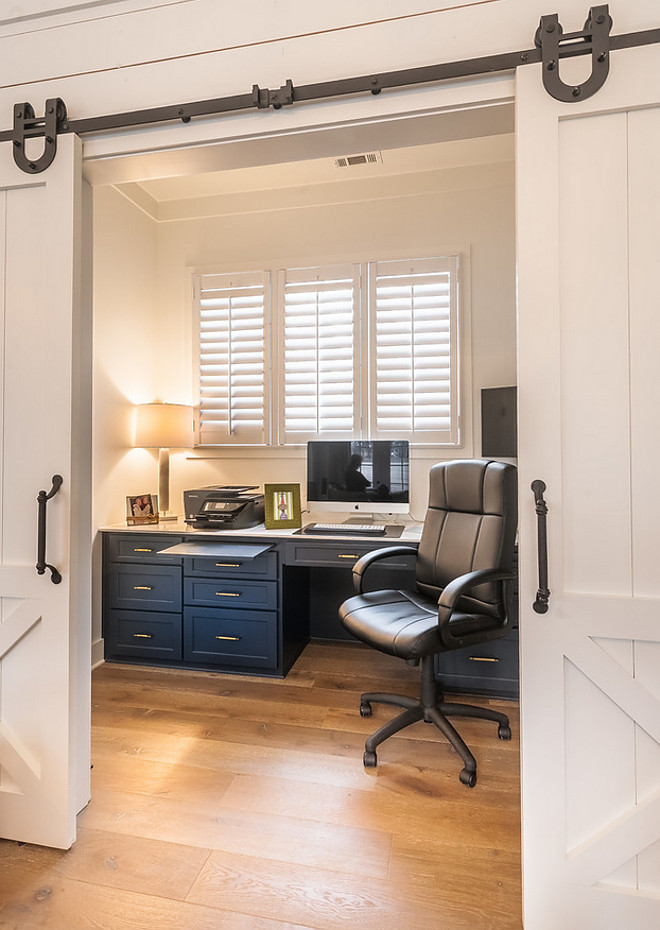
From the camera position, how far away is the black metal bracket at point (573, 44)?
1297 mm

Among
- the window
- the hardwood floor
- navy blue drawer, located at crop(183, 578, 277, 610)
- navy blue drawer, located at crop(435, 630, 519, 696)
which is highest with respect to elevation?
the window

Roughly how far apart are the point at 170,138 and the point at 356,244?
1.95 meters

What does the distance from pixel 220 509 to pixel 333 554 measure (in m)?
0.75

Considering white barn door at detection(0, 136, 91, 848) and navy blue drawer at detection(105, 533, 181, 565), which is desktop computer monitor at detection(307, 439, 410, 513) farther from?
white barn door at detection(0, 136, 91, 848)

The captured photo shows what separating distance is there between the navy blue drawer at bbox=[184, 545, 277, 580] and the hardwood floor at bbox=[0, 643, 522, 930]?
2.16 ft

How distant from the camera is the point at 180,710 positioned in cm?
252

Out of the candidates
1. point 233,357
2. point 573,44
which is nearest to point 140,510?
point 233,357

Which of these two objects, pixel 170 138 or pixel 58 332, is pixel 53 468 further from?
pixel 170 138

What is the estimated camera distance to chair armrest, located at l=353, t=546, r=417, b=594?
2.36 metres

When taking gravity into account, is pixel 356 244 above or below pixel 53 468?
above

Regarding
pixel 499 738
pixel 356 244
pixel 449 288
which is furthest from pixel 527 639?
pixel 356 244

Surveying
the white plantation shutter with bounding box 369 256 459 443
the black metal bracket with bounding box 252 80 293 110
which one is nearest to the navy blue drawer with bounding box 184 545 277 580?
the white plantation shutter with bounding box 369 256 459 443

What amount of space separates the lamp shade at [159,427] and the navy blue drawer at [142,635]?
3.42ft

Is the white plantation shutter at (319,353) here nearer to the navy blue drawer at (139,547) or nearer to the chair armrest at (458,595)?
the navy blue drawer at (139,547)
